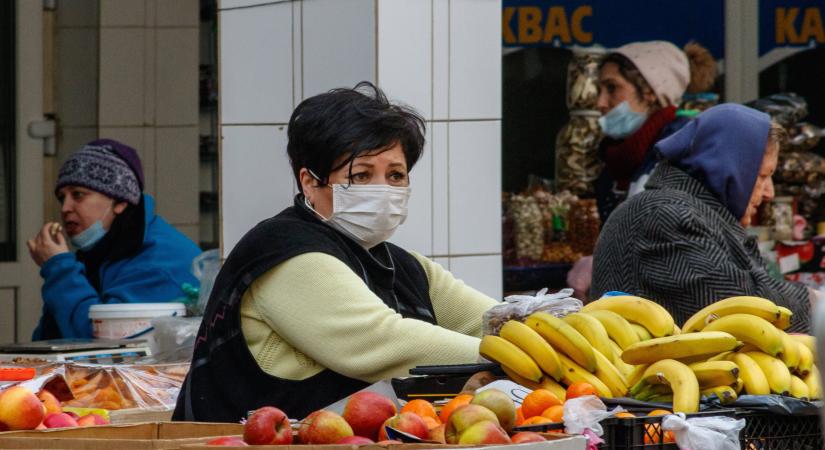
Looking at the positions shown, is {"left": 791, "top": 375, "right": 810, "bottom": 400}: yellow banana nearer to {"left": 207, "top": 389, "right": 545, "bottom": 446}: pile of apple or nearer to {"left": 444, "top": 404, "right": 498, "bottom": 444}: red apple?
{"left": 207, "top": 389, "right": 545, "bottom": 446}: pile of apple

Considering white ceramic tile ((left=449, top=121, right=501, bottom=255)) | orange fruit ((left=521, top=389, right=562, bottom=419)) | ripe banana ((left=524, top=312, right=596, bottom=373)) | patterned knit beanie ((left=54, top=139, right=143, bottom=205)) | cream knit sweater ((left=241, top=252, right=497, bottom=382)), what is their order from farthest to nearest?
patterned knit beanie ((left=54, top=139, right=143, bottom=205)) → white ceramic tile ((left=449, top=121, right=501, bottom=255)) → cream knit sweater ((left=241, top=252, right=497, bottom=382)) → ripe banana ((left=524, top=312, right=596, bottom=373)) → orange fruit ((left=521, top=389, right=562, bottom=419))

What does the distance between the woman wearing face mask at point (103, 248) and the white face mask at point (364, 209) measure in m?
2.35

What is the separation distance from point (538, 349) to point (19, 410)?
43.0 inches

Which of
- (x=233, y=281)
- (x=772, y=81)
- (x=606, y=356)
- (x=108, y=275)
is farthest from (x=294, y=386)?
(x=772, y=81)

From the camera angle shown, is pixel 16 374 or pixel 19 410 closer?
pixel 19 410

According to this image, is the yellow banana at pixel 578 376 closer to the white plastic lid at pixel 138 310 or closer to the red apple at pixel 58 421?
the red apple at pixel 58 421

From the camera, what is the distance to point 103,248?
6180 mm

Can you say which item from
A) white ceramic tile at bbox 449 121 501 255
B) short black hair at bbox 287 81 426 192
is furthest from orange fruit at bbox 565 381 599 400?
white ceramic tile at bbox 449 121 501 255

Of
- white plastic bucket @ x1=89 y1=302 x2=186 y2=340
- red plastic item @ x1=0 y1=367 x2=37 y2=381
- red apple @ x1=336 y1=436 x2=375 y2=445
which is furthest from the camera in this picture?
white plastic bucket @ x1=89 y1=302 x2=186 y2=340

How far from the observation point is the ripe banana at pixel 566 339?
3.25 m

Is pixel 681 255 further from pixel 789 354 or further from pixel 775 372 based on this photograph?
pixel 775 372

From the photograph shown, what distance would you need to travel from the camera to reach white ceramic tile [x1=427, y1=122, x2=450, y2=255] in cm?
509

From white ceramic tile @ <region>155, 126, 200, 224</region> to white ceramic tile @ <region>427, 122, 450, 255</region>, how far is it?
288 centimetres

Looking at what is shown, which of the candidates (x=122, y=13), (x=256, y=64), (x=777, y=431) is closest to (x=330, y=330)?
(x=777, y=431)
